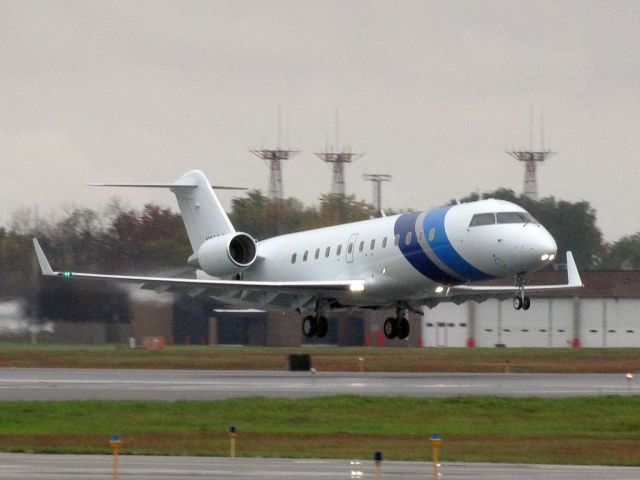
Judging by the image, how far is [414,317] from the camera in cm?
6612

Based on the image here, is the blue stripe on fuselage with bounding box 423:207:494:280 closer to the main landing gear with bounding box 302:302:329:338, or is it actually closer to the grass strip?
the main landing gear with bounding box 302:302:329:338

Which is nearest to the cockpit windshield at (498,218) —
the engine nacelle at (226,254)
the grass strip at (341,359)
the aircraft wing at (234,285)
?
the aircraft wing at (234,285)

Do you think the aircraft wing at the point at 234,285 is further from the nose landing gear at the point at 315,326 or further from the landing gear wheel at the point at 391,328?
the landing gear wheel at the point at 391,328

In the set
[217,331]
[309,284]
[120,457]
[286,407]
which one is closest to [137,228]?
[217,331]

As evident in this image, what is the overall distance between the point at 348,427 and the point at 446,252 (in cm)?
1174

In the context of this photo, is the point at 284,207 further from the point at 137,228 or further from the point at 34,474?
the point at 34,474

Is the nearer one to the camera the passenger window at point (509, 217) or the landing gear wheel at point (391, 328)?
the passenger window at point (509, 217)

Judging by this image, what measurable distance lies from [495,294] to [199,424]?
1837cm

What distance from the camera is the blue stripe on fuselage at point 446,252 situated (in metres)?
36.0

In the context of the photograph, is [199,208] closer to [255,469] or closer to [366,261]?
[366,261]

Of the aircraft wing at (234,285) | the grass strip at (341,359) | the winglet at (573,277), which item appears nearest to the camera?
the aircraft wing at (234,285)

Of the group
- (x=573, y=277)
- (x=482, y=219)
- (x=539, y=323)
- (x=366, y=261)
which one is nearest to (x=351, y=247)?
(x=366, y=261)

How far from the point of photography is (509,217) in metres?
36.0

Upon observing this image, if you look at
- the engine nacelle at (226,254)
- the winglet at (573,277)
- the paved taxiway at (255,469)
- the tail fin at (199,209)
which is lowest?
the paved taxiway at (255,469)
